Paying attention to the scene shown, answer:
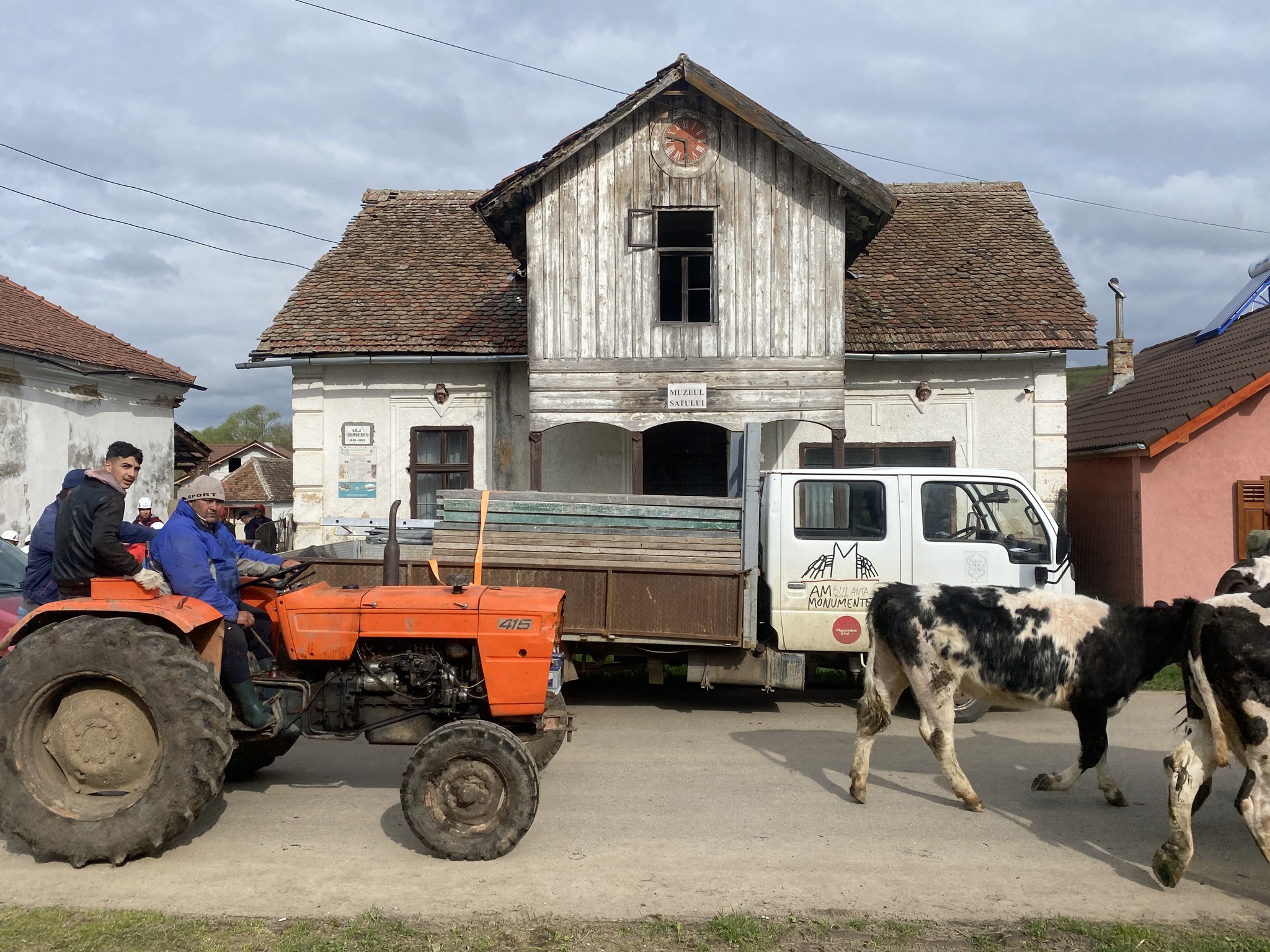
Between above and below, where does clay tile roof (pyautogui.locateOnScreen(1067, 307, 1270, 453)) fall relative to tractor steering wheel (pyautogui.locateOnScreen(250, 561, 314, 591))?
above

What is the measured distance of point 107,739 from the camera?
5.25m

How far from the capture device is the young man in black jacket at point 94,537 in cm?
520

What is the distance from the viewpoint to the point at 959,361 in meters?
14.1

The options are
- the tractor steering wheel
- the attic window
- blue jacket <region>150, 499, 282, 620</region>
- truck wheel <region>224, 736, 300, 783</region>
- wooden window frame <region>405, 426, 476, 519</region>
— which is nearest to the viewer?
blue jacket <region>150, 499, 282, 620</region>

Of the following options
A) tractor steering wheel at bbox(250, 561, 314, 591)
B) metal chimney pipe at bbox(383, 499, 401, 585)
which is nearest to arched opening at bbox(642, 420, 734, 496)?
metal chimney pipe at bbox(383, 499, 401, 585)

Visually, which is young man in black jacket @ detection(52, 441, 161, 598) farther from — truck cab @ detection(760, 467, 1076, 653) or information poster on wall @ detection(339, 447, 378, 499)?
information poster on wall @ detection(339, 447, 378, 499)

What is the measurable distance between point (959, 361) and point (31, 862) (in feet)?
40.6

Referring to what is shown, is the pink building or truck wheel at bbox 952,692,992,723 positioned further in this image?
the pink building

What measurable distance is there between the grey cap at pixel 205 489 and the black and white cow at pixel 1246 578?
586 cm

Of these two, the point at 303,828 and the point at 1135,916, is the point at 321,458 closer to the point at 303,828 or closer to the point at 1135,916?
the point at 303,828

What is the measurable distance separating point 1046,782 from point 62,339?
1735cm

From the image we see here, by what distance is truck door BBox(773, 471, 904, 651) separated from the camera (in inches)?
337

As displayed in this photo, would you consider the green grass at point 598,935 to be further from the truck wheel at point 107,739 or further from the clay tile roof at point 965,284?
the clay tile roof at point 965,284

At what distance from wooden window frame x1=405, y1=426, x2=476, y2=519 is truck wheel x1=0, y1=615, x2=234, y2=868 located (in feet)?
30.4
